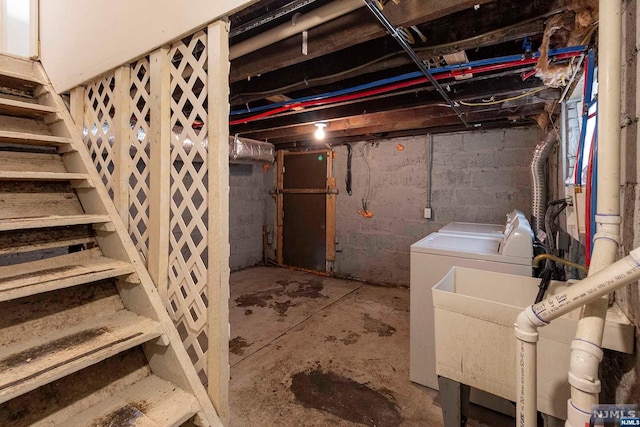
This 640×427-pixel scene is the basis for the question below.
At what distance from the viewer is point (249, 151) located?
13.3 feet

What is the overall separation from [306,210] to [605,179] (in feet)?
14.3

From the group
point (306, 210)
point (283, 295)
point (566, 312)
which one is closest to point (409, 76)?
point (566, 312)

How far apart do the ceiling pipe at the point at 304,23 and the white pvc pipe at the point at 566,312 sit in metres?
1.31

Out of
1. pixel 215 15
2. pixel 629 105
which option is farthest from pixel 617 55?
pixel 215 15

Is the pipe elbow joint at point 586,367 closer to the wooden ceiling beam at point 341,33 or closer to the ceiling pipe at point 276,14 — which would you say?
the wooden ceiling beam at point 341,33

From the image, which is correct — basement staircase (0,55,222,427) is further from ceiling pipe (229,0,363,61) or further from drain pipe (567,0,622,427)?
drain pipe (567,0,622,427)

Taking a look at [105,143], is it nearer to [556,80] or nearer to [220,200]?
[220,200]

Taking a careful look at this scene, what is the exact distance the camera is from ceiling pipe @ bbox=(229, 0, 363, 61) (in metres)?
1.33

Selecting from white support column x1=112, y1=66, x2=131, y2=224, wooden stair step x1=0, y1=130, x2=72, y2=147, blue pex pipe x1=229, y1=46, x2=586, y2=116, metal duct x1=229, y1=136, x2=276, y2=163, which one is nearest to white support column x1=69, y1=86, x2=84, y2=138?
wooden stair step x1=0, y1=130, x2=72, y2=147

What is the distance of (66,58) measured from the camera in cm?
176

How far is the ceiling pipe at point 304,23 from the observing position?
1.33 meters

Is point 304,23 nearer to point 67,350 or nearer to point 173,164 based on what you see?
point 173,164

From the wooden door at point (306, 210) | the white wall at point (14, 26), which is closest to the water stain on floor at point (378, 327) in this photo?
the wooden door at point (306, 210)

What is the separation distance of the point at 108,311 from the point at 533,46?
2586 mm
